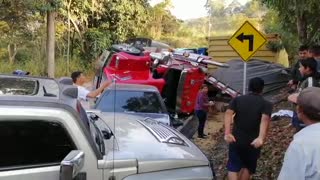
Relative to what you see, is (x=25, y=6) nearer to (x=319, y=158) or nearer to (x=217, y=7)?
(x=319, y=158)

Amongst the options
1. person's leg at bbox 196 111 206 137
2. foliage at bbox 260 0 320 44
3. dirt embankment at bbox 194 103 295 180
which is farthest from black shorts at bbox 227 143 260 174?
person's leg at bbox 196 111 206 137

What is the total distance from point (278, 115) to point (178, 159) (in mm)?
7615

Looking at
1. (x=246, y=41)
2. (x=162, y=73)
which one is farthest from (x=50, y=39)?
(x=246, y=41)

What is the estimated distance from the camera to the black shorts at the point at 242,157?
620cm

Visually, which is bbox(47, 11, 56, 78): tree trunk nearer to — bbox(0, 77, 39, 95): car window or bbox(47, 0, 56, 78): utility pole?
bbox(47, 0, 56, 78): utility pole

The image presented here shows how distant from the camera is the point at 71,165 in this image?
299cm

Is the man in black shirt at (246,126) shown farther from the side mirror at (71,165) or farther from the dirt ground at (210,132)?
the side mirror at (71,165)

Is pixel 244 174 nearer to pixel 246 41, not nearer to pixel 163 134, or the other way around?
pixel 163 134

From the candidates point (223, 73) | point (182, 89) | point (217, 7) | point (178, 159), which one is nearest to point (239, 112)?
point (178, 159)

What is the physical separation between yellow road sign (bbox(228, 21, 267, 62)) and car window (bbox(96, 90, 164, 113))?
200 cm

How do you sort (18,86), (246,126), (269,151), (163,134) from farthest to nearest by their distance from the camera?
(269,151) < (246,126) < (163,134) < (18,86)

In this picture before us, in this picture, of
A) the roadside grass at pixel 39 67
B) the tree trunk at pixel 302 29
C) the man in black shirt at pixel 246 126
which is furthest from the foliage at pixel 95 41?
the man in black shirt at pixel 246 126

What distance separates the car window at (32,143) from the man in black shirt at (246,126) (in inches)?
125

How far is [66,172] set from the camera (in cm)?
302
